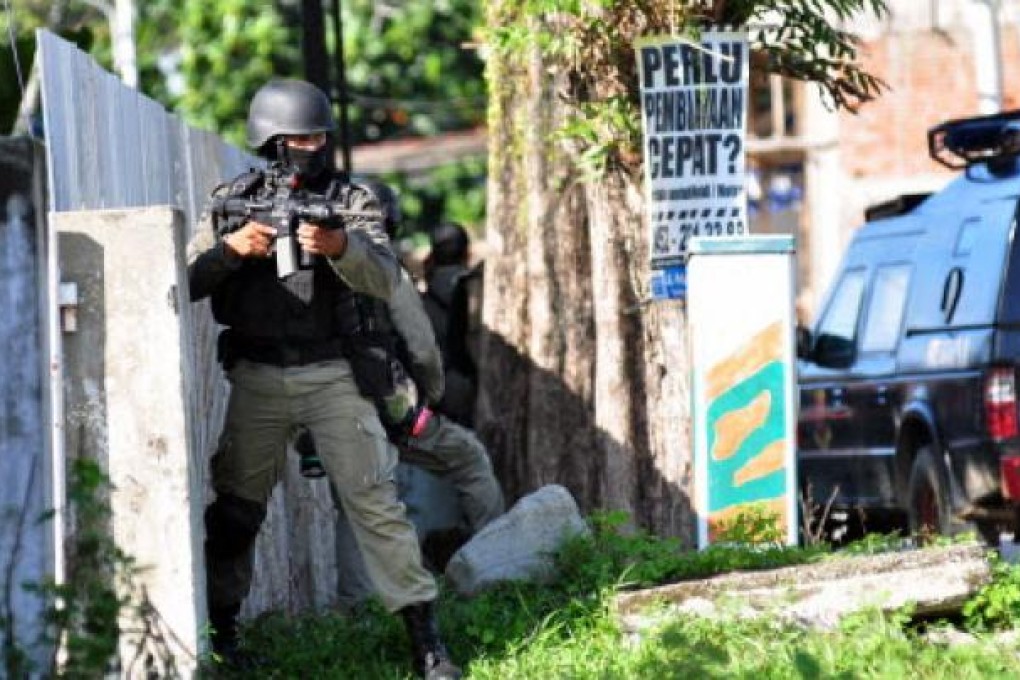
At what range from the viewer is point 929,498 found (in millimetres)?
14586

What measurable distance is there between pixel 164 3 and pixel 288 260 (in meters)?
25.5

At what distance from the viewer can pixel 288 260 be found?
878cm

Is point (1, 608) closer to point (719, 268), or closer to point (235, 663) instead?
point (235, 663)

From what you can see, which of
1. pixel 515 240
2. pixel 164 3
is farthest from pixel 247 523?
pixel 164 3

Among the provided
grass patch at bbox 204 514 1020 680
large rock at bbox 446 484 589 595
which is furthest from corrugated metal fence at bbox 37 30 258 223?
large rock at bbox 446 484 589 595

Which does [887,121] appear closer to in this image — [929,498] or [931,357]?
[931,357]

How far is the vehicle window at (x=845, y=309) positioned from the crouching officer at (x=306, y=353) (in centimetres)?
725

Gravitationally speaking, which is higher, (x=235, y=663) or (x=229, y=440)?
(x=229, y=440)

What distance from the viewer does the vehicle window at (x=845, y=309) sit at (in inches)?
640

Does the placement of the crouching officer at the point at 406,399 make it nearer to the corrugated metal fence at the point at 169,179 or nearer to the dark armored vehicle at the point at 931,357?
the corrugated metal fence at the point at 169,179

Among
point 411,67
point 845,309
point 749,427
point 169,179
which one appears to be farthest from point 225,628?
point 411,67

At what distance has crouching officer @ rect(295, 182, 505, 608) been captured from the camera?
932cm

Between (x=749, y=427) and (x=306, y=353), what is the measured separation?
317 centimetres

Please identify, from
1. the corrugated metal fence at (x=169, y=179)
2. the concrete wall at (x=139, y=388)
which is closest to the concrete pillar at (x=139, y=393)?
→ the concrete wall at (x=139, y=388)
